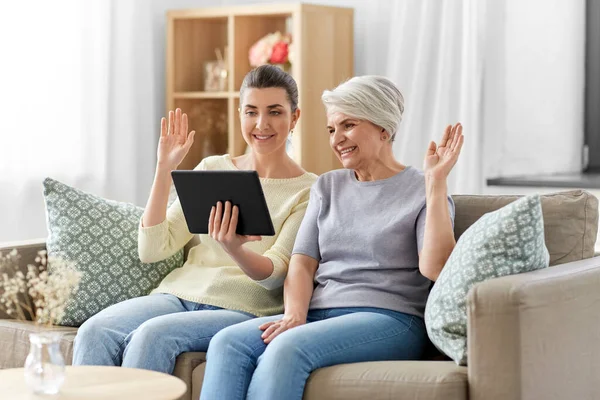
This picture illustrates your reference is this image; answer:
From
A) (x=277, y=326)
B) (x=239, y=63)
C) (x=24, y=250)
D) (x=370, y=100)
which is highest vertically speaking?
(x=239, y=63)

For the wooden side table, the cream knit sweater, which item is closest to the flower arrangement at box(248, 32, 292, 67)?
the cream knit sweater

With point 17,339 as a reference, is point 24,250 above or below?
above

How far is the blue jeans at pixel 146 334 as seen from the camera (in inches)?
95.0

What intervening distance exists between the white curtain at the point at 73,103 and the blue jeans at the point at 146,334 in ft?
5.00

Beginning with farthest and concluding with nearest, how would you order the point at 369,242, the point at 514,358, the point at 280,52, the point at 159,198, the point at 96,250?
the point at 280,52, the point at 96,250, the point at 159,198, the point at 369,242, the point at 514,358

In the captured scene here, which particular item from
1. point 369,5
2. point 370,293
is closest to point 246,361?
point 370,293

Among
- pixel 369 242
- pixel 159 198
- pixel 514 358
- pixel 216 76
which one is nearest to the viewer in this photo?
pixel 514 358

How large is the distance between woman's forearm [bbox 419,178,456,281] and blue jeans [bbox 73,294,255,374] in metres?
0.52

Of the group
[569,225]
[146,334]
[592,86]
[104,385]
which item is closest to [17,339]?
[146,334]

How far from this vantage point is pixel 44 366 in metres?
1.88

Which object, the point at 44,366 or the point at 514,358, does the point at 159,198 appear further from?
the point at 514,358

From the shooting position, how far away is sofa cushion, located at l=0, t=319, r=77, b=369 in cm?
269

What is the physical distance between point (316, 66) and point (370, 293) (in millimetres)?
1945

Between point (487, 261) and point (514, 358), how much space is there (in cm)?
22
